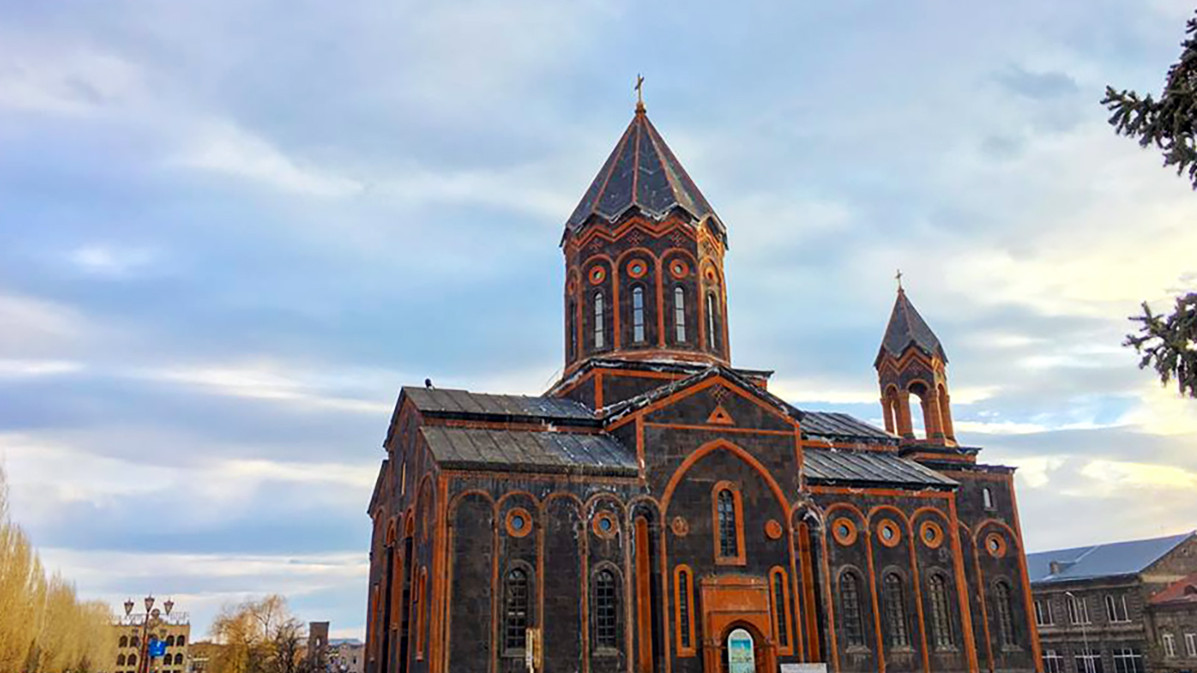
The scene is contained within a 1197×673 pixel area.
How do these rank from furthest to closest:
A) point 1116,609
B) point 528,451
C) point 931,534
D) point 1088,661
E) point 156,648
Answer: point 1088,661
point 1116,609
point 156,648
point 931,534
point 528,451

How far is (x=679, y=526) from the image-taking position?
2483 centimetres

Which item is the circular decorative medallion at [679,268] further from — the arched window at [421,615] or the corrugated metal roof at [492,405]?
the arched window at [421,615]

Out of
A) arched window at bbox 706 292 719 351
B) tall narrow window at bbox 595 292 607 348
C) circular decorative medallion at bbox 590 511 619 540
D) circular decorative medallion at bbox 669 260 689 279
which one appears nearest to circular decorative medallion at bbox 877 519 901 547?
arched window at bbox 706 292 719 351

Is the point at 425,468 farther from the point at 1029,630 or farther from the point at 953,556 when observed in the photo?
the point at 1029,630

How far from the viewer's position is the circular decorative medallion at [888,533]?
29.0 m

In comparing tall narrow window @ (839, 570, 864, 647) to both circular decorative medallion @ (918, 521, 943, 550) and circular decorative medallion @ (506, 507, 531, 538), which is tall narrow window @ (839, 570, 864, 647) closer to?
circular decorative medallion @ (918, 521, 943, 550)

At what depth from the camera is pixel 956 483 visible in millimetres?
30891

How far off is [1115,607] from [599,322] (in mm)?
37166

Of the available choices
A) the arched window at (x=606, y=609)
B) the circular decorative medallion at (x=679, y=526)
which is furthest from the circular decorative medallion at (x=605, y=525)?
the circular decorative medallion at (x=679, y=526)

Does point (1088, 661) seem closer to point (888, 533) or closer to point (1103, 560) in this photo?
point (1103, 560)

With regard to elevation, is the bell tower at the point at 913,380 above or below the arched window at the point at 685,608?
above

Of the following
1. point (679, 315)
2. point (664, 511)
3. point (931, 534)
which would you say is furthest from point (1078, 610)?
point (664, 511)

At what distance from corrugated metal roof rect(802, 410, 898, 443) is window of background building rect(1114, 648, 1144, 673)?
24.1m

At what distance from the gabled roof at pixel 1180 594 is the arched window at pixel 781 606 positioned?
30651mm
